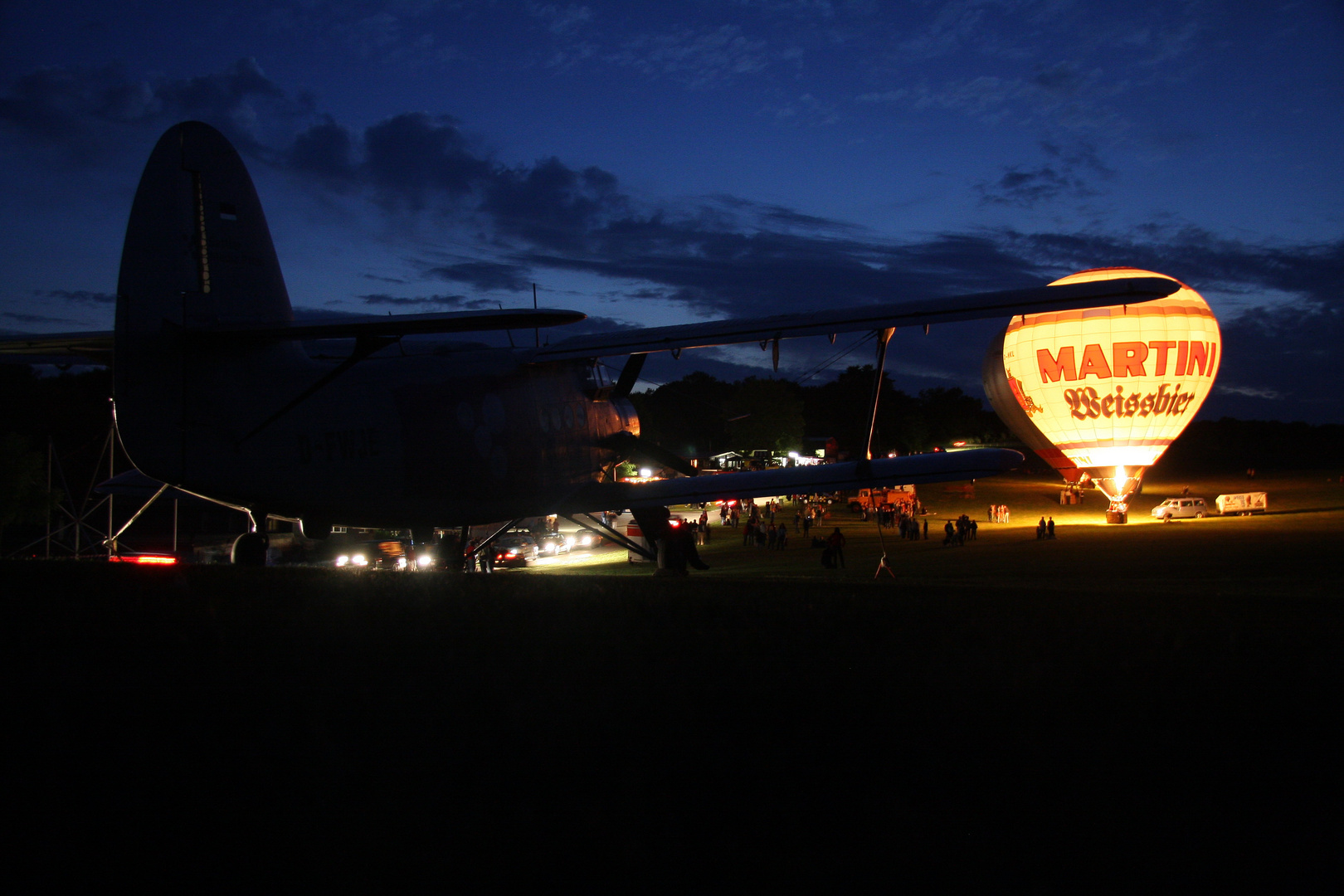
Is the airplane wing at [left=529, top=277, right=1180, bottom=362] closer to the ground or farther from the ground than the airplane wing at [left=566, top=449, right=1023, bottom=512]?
farther from the ground

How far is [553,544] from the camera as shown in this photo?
3650 centimetres

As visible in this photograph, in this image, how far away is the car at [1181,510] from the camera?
5453 centimetres

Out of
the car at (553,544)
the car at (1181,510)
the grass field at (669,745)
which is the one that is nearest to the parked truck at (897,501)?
the car at (1181,510)

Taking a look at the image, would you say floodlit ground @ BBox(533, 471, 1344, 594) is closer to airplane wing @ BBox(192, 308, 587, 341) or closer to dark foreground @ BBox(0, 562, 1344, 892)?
dark foreground @ BBox(0, 562, 1344, 892)

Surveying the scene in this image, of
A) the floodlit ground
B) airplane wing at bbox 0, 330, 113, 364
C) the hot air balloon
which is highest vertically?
the hot air balloon

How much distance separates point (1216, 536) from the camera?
3919 cm

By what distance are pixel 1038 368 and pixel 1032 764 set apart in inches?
1858

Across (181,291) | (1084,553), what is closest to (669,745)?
(181,291)

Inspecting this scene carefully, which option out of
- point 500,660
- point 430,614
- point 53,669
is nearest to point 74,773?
point 53,669

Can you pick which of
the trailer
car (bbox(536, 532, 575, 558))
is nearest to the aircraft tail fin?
car (bbox(536, 532, 575, 558))

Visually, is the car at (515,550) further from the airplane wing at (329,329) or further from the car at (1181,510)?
the car at (1181,510)

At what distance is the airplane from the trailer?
55.3 m

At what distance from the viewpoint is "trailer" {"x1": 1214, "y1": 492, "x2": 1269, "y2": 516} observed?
189ft

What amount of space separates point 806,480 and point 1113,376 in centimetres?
3597
